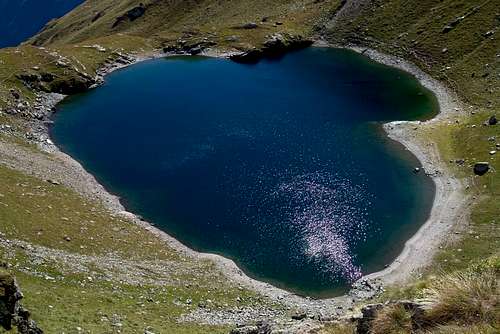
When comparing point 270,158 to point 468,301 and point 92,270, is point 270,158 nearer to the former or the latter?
point 92,270

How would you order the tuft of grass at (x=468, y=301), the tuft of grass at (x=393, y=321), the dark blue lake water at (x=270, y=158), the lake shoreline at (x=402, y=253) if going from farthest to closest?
the dark blue lake water at (x=270, y=158) → the lake shoreline at (x=402, y=253) → the tuft of grass at (x=393, y=321) → the tuft of grass at (x=468, y=301)

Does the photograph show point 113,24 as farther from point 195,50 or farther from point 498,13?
point 498,13

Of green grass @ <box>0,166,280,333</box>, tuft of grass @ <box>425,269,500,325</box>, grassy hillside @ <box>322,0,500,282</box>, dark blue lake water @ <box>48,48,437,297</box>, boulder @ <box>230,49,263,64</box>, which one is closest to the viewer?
tuft of grass @ <box>425,269,500,325</box>

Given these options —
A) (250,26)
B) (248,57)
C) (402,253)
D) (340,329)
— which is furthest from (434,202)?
(250,26)

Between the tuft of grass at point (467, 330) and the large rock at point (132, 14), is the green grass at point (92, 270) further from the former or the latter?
the large rock at point (132, 14)

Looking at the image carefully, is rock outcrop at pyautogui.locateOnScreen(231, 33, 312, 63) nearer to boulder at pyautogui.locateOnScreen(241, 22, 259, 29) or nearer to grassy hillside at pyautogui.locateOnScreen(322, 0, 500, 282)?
grassy hillside at pyautogui.locateOnScreen(322, 0, 500, 282)

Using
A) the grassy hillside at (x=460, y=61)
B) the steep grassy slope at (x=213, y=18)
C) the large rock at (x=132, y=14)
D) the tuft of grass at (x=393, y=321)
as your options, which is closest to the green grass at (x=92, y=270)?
the tuft of grass at (x=393, y=321)

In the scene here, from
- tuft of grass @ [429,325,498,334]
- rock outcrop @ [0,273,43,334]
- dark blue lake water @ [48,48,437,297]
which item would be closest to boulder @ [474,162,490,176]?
dark blue lake water @ [48,48,437,297]
